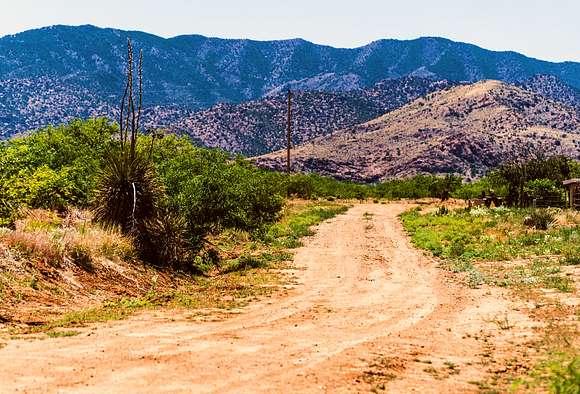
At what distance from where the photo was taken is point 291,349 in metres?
8.51

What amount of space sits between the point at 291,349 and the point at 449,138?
11621 centimetres

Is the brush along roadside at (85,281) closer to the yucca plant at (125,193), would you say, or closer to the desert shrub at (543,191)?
the yucca plant at (125,193)

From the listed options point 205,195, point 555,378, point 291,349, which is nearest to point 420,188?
point 205,195

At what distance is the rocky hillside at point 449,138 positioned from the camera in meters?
114

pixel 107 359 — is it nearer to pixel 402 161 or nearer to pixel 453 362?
pixel 453 362

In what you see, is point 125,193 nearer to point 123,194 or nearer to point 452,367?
point 123,194

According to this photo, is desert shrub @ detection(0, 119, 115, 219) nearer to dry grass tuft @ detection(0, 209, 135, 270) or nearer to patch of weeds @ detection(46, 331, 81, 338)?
dry grass tuft @ detection(0, 209, 135, 270)

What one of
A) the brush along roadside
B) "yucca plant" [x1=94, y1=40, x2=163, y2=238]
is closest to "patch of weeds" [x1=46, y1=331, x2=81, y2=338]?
the brush along roadside

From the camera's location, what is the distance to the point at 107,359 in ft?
25.0

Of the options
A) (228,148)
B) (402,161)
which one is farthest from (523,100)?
(228,148)

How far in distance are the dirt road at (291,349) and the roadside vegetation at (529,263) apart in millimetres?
725

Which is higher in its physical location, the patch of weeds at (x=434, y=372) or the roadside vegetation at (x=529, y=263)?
the patch of weeds at (x=434, y=372)

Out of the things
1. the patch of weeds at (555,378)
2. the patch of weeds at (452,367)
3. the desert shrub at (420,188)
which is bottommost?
the desert shrub at (420,188)

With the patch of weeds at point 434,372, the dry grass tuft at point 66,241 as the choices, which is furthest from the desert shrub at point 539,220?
the patch of weeds at point 434,372
